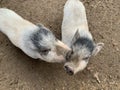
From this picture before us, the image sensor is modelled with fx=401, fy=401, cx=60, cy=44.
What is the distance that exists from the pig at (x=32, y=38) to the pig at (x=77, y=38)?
0.12m

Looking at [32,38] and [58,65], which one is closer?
[32,38]

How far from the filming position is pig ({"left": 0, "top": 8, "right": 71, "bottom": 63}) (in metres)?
4.55

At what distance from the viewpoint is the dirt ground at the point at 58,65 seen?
475 centimetres

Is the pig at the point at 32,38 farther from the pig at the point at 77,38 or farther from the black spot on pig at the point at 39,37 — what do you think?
the pig at the point at 77,38

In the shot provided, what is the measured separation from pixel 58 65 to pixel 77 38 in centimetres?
45

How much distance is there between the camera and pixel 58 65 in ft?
16.1

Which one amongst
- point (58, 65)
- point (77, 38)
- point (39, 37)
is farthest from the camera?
point (58, 65)

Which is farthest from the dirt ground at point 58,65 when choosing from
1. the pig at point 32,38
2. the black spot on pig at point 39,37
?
the black spot on pig at point 39,37

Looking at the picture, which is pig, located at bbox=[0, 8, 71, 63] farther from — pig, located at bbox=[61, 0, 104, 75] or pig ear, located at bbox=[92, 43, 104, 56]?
pig ear, located at bbox=[92, 43, 104, 56]

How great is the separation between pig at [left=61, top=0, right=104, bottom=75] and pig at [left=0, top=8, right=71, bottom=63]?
115 mm

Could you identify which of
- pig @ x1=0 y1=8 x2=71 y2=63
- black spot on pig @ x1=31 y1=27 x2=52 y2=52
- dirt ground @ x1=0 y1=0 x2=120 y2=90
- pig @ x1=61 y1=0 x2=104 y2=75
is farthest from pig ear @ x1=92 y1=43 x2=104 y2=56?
black spot on pig @ x1=31 y1=27 x2=52 y2=52

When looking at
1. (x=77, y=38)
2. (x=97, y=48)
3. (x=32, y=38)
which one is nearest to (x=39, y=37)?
(x=32, y=38)

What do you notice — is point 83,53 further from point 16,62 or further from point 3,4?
point 3,4

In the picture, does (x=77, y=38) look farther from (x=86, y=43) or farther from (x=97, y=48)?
(x=97, y=48)
